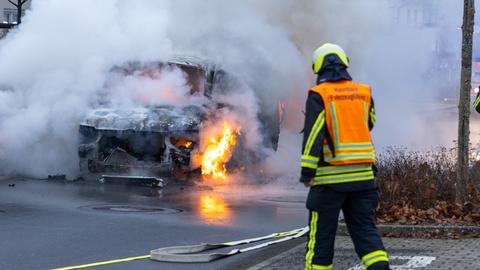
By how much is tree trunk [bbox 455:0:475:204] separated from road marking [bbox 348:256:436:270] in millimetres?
2079

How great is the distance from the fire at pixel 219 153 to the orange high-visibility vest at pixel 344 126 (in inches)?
381

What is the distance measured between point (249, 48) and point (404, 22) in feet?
18.2

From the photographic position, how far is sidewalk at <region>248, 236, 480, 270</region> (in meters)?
8.12

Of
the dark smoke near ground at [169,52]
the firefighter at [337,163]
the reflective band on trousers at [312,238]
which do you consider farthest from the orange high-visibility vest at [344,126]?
the dark smoke near ground at [169,52]

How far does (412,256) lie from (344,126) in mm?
2514

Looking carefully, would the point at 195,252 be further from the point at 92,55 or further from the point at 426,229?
the point at 92,55

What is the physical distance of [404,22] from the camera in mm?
22516

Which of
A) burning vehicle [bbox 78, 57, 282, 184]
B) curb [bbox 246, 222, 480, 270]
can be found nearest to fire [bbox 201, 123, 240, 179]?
burning vehicle [bbox 78, 57, 282, 184]

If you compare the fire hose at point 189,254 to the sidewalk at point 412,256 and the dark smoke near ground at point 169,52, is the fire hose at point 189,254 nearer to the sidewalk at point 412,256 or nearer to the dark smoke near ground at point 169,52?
the sidewalk at point 412,256

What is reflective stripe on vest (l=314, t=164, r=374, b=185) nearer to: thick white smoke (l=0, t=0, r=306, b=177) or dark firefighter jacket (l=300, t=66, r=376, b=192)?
dark firefighter jacket (l=300, t=66, r=376, b=192)

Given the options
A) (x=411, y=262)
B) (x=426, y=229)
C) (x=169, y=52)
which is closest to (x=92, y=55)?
(x=169, y=52)

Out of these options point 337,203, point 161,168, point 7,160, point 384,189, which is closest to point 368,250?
point 337,203

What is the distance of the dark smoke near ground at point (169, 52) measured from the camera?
652 inches

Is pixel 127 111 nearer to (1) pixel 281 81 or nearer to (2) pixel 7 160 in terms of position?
(2) pixel 7 160
